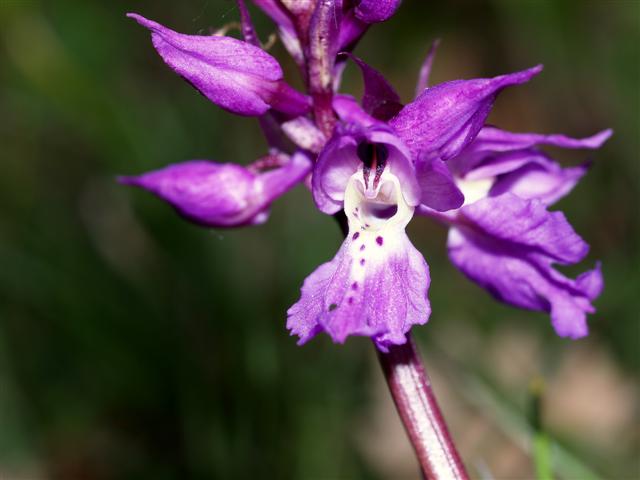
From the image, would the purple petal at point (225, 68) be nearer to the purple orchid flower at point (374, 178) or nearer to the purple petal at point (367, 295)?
the purple orchid flower at point (374, 178)

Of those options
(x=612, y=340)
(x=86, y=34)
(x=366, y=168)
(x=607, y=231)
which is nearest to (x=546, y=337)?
(x=612, y=340)

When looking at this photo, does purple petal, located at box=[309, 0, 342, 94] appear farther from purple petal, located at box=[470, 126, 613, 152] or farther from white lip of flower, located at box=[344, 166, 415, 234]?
purple petal, located at box=[470, 126, 613, 152]

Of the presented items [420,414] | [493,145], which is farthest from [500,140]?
[420,414]

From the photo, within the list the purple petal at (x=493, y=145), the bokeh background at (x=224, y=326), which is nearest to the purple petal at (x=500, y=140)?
the purple petal at (x=493, y=145)

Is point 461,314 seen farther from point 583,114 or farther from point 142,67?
point 142,67

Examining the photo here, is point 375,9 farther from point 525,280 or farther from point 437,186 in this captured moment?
point 525,280

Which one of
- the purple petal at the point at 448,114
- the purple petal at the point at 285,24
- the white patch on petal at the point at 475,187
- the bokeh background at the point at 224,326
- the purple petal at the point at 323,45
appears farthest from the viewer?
the bokeh background at the point at 224,326
